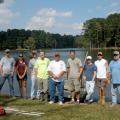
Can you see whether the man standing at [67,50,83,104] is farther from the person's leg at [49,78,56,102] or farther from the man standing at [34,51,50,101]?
the man standing at [34,51,50,101]

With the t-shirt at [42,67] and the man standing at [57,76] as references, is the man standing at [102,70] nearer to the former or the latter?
the man standing at [57,76]

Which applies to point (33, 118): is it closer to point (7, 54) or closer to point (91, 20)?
point (7, 54)

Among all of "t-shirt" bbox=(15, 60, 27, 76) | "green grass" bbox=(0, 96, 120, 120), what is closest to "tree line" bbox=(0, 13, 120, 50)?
"t-shirt" bbox=(15, 60, 27, 76)

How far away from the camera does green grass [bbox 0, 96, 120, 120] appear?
416 inches

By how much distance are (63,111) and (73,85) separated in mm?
2428

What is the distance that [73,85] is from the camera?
45.6 feet

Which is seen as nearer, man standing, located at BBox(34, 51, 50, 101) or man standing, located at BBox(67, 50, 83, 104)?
man standing, located at BBox(67, 50, 83, 104)

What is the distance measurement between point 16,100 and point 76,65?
261cm

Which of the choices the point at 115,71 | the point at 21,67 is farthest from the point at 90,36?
the point at 115,71

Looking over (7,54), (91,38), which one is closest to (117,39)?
(91,38)

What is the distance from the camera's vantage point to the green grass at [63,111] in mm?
10555

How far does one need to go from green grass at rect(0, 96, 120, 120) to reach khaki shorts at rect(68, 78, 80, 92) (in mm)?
1020

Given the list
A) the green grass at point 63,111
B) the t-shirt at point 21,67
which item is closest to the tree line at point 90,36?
the t-shirt at point 21,67

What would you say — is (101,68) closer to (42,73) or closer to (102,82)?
(102,82)
